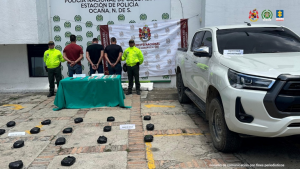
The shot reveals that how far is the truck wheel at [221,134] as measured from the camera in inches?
146

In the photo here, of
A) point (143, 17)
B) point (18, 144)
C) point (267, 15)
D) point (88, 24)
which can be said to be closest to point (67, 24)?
point (88, 24)

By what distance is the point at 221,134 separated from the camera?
3816mm

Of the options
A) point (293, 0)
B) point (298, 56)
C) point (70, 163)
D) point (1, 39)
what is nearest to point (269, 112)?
point (298, 56)

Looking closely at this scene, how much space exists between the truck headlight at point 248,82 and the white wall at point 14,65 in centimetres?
823

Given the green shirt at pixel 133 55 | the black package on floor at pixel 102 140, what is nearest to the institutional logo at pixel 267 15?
the green shirt at pixel 133 55

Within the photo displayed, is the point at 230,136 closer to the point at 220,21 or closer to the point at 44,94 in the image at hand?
the point at 220,21

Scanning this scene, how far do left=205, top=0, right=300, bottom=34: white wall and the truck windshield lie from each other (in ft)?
13.1

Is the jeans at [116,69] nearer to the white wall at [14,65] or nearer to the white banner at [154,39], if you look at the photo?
the white banner at [154,39]

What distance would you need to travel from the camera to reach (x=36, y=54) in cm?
997

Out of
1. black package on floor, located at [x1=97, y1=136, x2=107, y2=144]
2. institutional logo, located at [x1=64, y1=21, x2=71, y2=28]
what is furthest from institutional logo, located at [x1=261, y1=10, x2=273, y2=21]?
black package on floor, located at [x1=97, y1=136, x2=107, y2=144]

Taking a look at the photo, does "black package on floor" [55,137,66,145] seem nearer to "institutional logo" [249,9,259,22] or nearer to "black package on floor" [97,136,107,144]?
"black package on floor" [97,136,107,144]

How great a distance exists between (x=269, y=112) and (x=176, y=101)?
4629 mm

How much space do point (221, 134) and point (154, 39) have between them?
6.10 metres

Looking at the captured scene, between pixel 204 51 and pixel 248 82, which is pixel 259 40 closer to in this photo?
pixel 204 51
